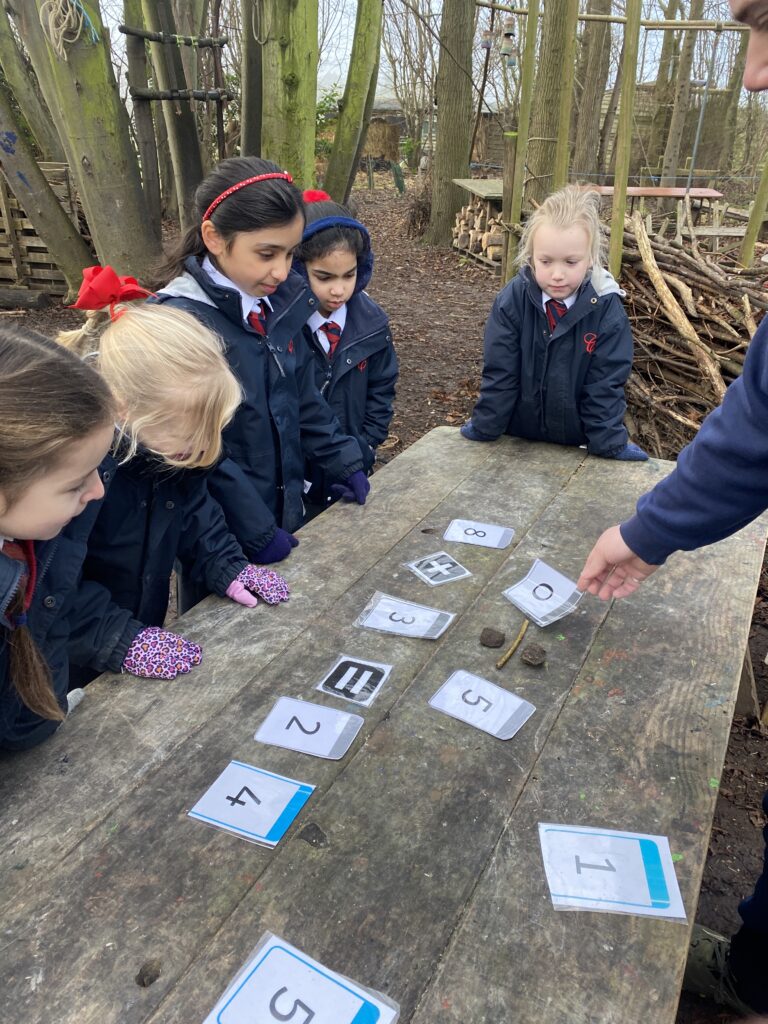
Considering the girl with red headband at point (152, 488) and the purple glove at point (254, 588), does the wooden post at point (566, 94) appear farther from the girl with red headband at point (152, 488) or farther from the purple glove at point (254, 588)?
the purple glove at point (254, 588)

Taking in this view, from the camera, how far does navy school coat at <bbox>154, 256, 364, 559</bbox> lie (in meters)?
2.51

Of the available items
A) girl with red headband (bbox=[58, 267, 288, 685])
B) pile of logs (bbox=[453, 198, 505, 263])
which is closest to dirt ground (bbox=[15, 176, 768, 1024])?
pile of logs (bbox=[453, 198, 505, 263])

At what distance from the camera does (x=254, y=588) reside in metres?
2.21

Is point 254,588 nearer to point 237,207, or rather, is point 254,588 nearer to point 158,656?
point 158,656

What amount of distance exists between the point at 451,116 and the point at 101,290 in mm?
11901

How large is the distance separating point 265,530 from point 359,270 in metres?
1.40

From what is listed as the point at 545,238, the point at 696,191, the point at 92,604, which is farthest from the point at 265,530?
the point at 696,191

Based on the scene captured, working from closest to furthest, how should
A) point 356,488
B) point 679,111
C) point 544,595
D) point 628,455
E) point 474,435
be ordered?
1. point 544,595
2. point 356,488
3. point 628,455
4. point 474,435
5. point 679,111

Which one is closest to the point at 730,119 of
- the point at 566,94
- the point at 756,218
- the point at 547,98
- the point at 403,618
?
the point at 547,98

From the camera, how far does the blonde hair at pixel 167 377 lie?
198 centimetres

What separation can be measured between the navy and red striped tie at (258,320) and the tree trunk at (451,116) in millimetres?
10556

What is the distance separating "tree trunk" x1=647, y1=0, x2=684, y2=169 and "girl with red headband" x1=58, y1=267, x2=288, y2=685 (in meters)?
18.4

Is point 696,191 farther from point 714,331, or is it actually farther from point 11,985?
point 11,985

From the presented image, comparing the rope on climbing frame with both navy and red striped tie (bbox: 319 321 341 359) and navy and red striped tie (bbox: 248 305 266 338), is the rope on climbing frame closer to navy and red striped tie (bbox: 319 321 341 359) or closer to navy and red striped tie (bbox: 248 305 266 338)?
navy and red striped tie (bbox: 319 321 341 359)
